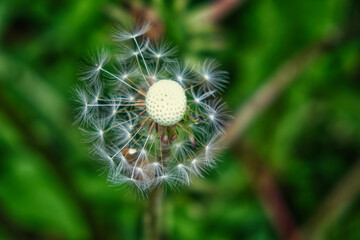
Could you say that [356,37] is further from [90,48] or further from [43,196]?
[43,196]

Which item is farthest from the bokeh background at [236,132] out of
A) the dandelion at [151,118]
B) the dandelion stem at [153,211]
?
the dandelion at [151,118]

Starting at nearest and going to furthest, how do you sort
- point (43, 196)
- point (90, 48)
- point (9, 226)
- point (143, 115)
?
1. point (143, 115)
2. point (90, 48)
3. point (43, 196)
4. point (9, 226)

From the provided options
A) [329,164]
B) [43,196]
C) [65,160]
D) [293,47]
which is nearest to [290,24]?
[293,47]

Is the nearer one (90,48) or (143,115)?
(143,115)

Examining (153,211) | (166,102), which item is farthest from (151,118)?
(153,211)

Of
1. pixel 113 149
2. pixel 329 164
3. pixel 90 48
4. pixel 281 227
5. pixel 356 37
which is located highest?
pixel 90 48

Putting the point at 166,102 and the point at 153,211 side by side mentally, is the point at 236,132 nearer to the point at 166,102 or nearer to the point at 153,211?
the point at 153,211

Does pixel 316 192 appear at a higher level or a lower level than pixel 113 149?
higher
